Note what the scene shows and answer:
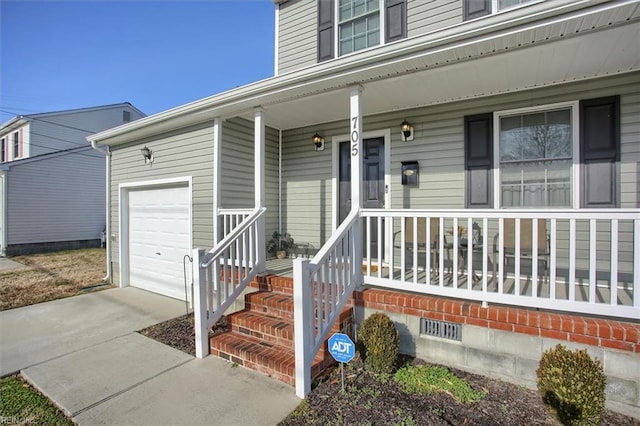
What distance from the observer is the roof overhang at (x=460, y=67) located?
257cm

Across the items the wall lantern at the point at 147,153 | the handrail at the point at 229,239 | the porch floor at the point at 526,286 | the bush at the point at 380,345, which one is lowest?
the bush at the point at 380,345

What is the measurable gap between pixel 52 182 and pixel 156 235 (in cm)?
940

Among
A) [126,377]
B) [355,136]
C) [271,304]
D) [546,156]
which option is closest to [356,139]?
[355,136]

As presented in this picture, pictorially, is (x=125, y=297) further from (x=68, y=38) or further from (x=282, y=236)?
(x=68, y=38)

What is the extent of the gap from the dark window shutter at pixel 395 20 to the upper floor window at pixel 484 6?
0.88 meters

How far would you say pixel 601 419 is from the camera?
2.30m

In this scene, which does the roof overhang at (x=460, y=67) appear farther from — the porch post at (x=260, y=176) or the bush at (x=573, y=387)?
the bush at (x=573, y=387)

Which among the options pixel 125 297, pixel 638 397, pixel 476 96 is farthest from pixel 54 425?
pixel 476 96

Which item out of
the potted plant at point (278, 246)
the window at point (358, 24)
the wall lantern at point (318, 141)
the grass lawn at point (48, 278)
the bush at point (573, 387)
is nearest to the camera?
the bush at point (573, 387)

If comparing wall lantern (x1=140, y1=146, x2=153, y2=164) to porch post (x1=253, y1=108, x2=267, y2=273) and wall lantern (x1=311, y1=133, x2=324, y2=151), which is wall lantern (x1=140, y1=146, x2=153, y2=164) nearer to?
porch post (x1=253, y1=108, x2=267, y2=273)

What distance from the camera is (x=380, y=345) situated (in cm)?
281

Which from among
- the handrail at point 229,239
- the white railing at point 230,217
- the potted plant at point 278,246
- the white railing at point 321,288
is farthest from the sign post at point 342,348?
the potted plant at point 278,246

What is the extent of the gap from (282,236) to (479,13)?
15.3 feet

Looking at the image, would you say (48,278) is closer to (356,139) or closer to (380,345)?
(356,139)
